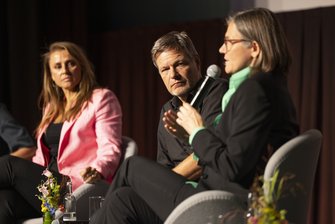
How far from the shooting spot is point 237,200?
7.91ft

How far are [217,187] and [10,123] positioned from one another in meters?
2.07

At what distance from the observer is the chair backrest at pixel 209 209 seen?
2400mm

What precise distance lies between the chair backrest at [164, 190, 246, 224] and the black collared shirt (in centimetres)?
52

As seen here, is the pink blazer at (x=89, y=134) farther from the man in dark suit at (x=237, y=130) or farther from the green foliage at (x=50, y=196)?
the man in dark suit at (x=237, y=130)

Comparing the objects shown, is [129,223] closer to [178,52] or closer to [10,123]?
[178,52]

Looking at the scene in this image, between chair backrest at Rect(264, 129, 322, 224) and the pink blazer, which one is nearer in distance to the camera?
chair backrest at Rect(264, 129, 322, 224)

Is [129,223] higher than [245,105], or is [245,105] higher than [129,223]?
[245,105]

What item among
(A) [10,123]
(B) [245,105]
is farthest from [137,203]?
(A) [10,123]

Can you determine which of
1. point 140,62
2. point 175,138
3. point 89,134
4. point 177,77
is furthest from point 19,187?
point 140,62

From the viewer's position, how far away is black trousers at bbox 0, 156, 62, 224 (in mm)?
3574

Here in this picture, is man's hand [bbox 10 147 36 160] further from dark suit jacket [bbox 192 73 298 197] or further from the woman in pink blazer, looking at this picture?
dark suit jacket [bbox 192 73 298 197]

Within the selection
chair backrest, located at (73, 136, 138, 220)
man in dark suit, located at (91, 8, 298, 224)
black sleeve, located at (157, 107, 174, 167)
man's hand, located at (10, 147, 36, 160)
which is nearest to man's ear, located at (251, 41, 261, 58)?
man in dark suit, located at (91, 8, 298, 224)

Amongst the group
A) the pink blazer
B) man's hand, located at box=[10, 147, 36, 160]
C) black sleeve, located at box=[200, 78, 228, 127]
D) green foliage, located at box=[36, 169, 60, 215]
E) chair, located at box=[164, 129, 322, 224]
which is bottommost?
man's hand, located at box=[10, 147, 36, 160]

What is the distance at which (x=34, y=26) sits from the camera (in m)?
6.08
